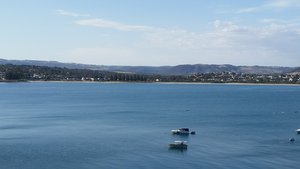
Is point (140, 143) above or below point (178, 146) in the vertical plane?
below

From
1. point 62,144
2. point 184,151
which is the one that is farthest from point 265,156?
point 62,144

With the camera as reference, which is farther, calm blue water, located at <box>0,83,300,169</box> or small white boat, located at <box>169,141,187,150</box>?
small white boat, located at <box>169,141,187,150</box>

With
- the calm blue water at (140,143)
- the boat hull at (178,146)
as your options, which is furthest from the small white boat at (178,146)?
the calm blue water at (140,143)

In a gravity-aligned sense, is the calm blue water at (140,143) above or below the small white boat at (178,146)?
below

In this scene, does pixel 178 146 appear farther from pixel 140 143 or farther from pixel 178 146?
pixel 140 143

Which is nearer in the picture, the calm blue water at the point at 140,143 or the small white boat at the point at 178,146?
the calm blue water at the point at 140,143

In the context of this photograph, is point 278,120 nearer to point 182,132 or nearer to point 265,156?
point 182,132

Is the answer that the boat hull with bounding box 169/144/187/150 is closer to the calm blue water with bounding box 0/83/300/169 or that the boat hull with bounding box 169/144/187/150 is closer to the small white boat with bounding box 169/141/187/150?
the small white boat with bounding box 169/141/187/150

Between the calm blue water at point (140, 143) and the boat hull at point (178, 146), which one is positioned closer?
the calm blue water at point (140, 143)

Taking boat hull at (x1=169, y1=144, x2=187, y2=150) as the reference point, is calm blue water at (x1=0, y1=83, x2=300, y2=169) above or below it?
below

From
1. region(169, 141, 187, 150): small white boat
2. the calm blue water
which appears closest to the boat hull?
region(169, 141, 187, 150): small white boat

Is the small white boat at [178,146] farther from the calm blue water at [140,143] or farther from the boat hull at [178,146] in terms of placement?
the calm blue water at [140,143]

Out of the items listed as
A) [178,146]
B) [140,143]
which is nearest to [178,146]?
[178,146]

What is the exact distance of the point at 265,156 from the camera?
40719 mm
